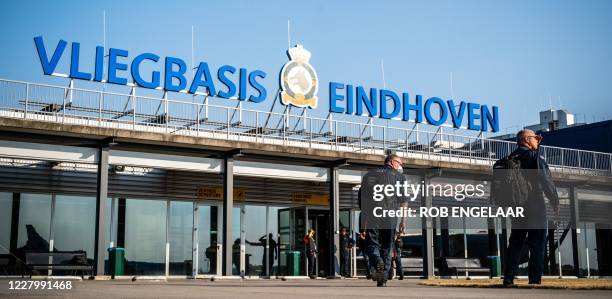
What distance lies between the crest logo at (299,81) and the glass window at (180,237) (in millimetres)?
5706

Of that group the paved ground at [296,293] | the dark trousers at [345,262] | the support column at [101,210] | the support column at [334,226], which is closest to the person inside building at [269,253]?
the dark trousers at [345,262]

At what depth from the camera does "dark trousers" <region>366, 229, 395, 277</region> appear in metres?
9.90

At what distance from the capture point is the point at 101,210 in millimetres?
17391

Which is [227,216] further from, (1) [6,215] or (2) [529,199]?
(2) [529,199]

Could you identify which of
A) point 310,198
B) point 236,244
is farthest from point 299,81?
point 236,244

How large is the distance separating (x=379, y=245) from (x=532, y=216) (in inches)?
86.1

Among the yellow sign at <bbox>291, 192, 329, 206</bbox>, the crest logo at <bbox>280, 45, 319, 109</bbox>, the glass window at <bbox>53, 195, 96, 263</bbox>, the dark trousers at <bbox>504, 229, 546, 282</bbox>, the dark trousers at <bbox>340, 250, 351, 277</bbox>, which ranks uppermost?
the crest logo at <bbox>280, 45, 319, 109</bbox>

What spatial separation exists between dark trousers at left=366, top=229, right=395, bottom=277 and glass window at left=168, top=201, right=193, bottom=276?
42.0ft

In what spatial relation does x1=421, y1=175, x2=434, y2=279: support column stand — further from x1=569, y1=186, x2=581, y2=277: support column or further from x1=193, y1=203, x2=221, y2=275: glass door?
x1=569, y1=186, x2=581, y2=277: support column

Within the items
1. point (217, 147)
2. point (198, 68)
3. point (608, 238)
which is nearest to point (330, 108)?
point (198, 68)

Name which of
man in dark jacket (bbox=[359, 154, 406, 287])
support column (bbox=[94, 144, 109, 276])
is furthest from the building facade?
man in dark jacket (bbox=[359, 154, 406, 287])

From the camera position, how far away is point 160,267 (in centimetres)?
2148

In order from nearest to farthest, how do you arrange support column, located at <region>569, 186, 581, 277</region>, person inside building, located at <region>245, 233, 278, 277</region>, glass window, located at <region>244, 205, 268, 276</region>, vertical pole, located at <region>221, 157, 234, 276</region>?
1. vertical pole, located at <region>221, 157, 234, 276</region>
2. glass window, located at <region>244, 205, 268, 276</region>
3. person inside building, located at <region>245, 233, 278, 277</region>
4. support column, located at <region>569, 186, 581, 277</region>

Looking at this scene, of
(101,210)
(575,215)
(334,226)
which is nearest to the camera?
(101,210)
